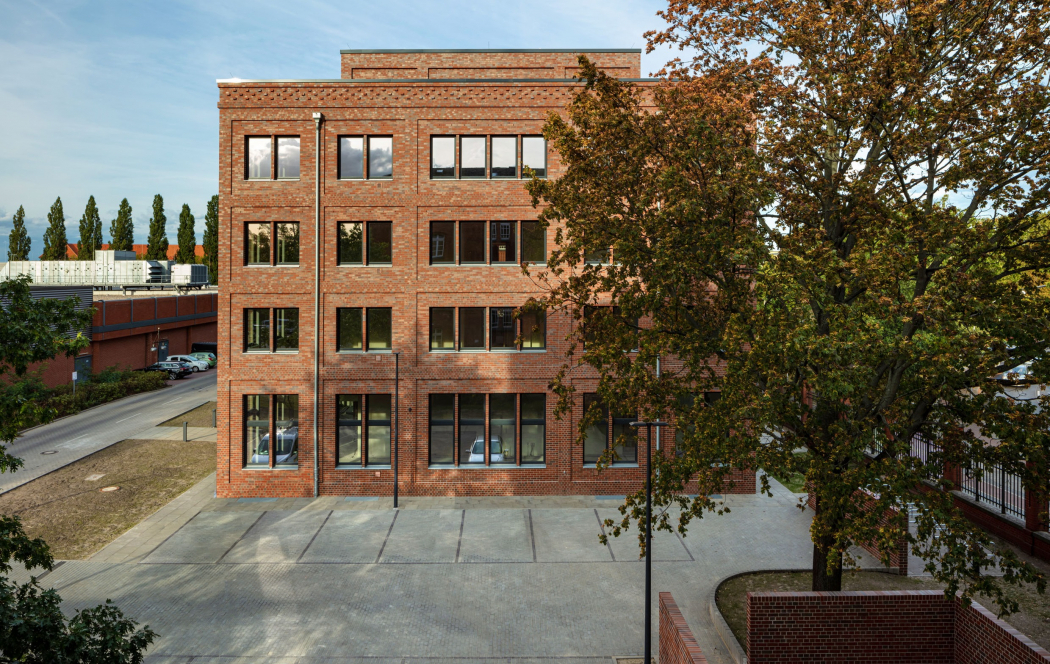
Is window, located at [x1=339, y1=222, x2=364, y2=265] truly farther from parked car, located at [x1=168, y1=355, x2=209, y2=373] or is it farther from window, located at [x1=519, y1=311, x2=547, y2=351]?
parked car, located at [x1=168, y1=355, x2=209, y2=373]

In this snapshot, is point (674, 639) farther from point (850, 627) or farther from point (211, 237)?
point (211, 237)

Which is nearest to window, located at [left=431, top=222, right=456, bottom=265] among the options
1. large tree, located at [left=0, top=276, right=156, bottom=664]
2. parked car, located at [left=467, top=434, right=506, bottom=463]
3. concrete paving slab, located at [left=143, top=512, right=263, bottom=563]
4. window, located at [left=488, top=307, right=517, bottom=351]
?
window, located at [left=488, top=307, right=517, bottom=351]

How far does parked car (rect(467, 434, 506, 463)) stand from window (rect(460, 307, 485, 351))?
10.6 ft

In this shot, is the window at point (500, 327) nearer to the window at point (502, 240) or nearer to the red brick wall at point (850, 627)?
the window at point (502, 240)

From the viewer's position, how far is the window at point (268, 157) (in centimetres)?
2306

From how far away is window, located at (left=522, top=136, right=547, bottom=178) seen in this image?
917 inches

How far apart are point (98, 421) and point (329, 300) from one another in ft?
67.2

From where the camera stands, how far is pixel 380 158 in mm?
23188

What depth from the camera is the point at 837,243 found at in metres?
13.5

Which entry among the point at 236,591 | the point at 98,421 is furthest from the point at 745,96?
the point at 98,421

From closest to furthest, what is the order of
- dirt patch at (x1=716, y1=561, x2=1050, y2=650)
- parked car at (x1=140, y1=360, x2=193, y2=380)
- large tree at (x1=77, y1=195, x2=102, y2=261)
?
dirt patch at (x1=716, y1=561, x2=1050, y2=650), parked car at (x1=140, y1=360, x2=193, y2=380), large tree at (x1=77, y1=195, x2=102, y2=261)

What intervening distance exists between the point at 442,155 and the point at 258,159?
6.31 metres

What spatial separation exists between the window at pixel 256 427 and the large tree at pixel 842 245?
13.8m

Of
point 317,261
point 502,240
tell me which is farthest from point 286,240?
point 502,240
